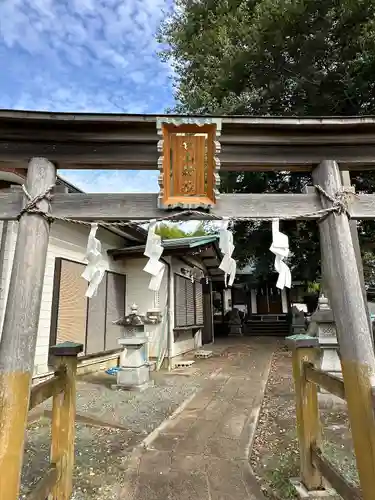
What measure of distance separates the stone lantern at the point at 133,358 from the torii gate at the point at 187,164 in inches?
210

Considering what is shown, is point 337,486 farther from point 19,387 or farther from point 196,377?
point 196,377

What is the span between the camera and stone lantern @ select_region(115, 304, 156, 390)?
770 cm

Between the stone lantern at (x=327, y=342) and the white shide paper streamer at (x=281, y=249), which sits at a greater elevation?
the white shide paper streamer at (x=281, y=249)

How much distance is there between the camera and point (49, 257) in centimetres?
758

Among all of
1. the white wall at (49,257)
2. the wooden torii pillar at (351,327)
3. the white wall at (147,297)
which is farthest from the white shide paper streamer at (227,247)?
the white wall at (147,297)

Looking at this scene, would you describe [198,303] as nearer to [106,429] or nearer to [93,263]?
[106,429]

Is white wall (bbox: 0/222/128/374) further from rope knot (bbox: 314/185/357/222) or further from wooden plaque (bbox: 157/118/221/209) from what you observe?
rope knot (bbox: 314/185/357/222)

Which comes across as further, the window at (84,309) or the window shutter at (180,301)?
the window shutter at (180,301)

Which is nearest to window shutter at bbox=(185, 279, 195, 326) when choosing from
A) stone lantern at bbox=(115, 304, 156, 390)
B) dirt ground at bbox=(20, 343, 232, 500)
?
dirt ground at bbox=(20, 343, 232, 500)

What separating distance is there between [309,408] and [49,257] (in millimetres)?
6075

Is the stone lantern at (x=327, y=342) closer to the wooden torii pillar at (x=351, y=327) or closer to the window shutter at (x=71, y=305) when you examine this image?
the wooden torii pillar at (x=351, y=327)

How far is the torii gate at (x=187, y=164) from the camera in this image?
9.99 feet

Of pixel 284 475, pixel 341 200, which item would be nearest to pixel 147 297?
pixel 284 475

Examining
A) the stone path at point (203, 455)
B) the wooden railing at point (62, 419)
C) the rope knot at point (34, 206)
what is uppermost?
the rope knot at point (34, 206)
